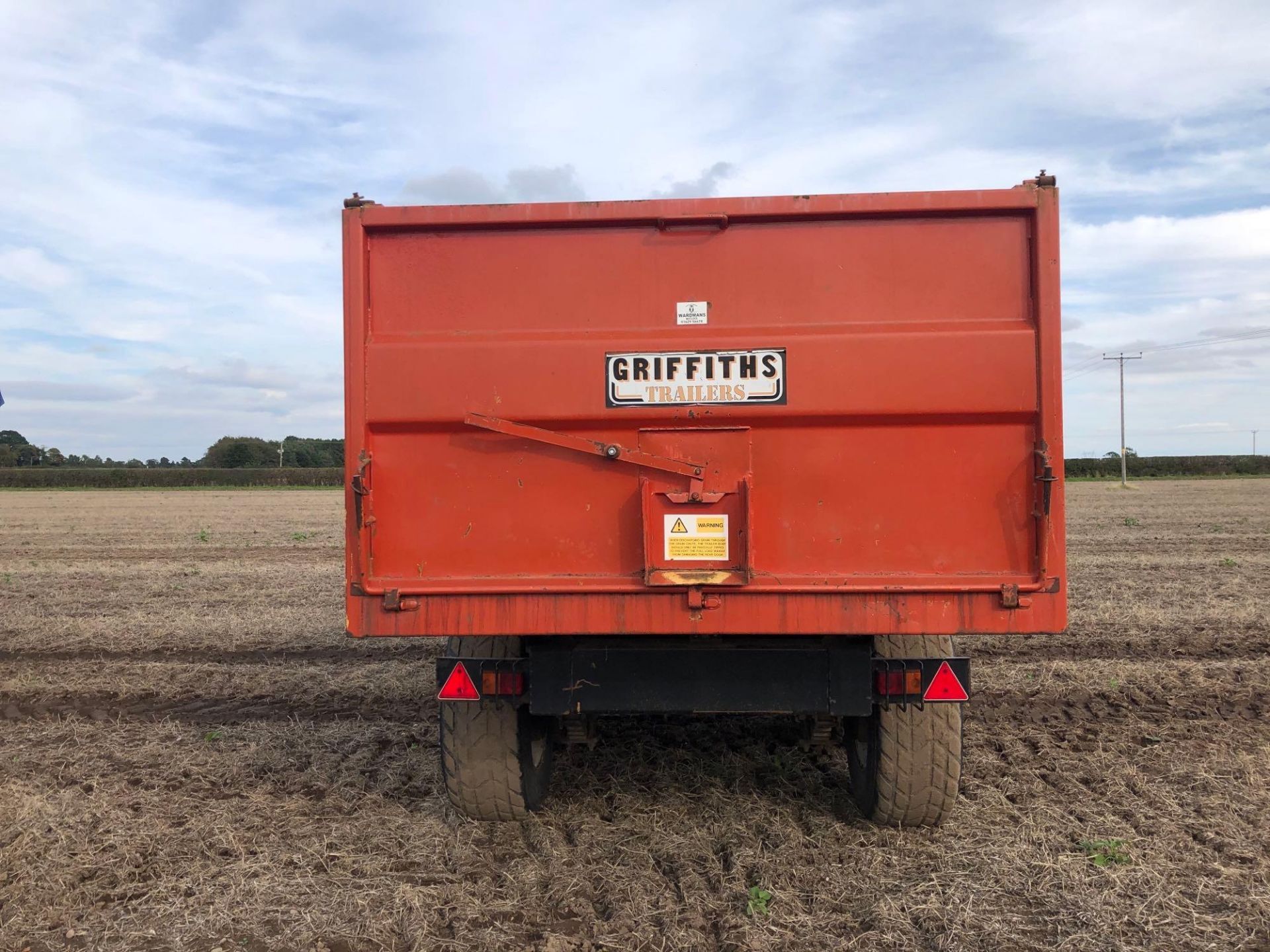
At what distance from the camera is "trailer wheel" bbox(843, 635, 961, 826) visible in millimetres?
3949

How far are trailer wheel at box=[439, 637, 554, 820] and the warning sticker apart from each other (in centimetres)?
92

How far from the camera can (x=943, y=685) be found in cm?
383

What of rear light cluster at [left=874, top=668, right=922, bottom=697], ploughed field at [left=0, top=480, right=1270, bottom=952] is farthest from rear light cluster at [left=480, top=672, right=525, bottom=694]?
rear light cluster at [left=874, top=668, right=922, bottom=697]

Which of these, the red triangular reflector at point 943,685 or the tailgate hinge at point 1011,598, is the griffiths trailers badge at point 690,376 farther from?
the red triangular reflector at point 943,685

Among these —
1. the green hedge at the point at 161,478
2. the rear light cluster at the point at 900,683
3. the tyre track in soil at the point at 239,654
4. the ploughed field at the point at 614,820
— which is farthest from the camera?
the green hedge at the point at 161,478

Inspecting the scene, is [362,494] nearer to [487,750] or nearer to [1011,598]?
[487,750]

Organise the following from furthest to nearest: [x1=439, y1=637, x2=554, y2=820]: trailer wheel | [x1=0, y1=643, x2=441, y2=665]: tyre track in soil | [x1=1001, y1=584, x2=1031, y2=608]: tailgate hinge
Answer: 1. [x1=0, y1=643, x2=441, y2=665]: tyre track in soil
2. [x1=439, y1=637, x2=554, y2=820]: trailer wheel
3. [x1=1001, y1=584, x2=1031, y2=608]: tailgate hinge

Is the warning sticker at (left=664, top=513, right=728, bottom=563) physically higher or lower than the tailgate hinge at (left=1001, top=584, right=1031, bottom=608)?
higher

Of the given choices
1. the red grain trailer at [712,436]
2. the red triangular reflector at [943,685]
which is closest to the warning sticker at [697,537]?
the red grain trailer at [712,436]

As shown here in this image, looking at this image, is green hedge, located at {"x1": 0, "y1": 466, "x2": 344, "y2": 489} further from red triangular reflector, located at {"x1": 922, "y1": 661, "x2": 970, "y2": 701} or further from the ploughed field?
red triangular reflector, located at {"x1": 922, "y1": 661, "x2": 970, "y2": 701}

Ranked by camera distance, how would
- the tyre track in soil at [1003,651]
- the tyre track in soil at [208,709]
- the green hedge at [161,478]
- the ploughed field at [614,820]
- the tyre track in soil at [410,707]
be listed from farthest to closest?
the green hedge at [161,478]
the tyre track in soil at [1003,651]
the tyre track in soil at [208,709]
the tyre track in soil at [410,707]
the ploughed field at [614,820]

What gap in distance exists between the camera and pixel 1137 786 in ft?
15.5

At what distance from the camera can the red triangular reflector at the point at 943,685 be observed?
3824 millimetres

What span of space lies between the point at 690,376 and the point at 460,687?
1615 millimetres
